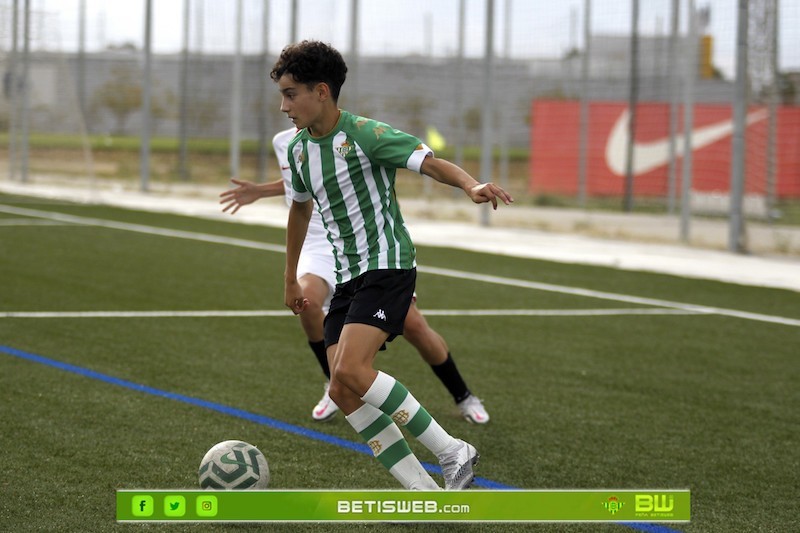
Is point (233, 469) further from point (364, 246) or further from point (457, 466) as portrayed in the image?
point (364, 246)

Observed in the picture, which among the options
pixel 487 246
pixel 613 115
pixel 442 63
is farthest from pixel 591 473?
pixel 442 63

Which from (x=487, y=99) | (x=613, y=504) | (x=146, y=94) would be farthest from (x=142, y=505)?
(x=146, y=94)

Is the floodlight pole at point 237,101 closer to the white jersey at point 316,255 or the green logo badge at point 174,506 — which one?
the white jersey at point 316,255

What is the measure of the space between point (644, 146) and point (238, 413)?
48.2ft

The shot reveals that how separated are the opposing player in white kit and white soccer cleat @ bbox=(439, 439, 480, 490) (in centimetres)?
129

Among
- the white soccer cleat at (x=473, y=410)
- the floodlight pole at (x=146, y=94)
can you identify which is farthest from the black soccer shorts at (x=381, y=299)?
the floodlight pole at (x=146, y=94)

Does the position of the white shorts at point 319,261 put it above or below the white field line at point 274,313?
above

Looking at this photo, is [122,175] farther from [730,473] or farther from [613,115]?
[730,473]

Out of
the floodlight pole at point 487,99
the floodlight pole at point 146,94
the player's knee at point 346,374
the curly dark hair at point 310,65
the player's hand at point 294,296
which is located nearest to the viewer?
the player's knee at point 346,374

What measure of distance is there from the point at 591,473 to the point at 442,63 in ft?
58.9

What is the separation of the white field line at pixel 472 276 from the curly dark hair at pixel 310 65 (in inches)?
243

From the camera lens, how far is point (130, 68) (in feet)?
88.5
